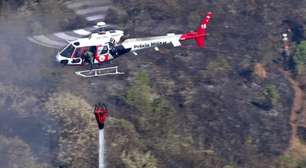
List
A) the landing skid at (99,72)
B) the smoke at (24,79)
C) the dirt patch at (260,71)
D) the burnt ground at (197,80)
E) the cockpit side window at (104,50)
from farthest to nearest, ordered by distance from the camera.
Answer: the dirt patch at (260,71) < the burnt ground at (197,80) < the landing skid at (99,72) < the cockpit side window at (104,50) < the smoke at (24,79)

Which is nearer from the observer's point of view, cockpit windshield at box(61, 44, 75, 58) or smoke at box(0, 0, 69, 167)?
smoke at box(0, 0, 69, 167)

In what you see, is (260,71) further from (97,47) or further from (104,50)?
(97,47)

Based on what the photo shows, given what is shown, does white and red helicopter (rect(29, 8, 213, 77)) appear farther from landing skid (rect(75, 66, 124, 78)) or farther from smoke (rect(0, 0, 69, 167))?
smoke (rect(0, 0, 69, 167))

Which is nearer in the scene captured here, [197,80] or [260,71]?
[197,80]

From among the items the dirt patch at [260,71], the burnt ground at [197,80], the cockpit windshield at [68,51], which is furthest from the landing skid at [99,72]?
the dirt patch at [260,71]

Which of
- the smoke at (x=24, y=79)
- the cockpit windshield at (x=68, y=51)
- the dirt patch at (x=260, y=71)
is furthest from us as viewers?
the dirt patch at (x=260, y=71)

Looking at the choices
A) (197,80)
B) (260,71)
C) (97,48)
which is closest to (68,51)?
(97,48)

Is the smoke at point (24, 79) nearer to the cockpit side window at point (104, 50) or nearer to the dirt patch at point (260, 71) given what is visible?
the cockpit side window at point (104, 50)

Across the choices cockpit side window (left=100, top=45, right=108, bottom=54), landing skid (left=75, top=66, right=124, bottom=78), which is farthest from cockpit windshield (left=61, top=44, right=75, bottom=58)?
cockpit side window (left=100, top=45, right=108, bottom=54)

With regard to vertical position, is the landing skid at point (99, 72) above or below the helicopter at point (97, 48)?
below
